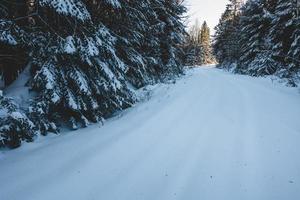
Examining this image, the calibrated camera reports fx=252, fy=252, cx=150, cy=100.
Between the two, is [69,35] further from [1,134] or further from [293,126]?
[293,126]

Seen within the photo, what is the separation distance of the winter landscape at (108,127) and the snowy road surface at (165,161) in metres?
0.02

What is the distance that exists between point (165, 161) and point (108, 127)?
2611mm

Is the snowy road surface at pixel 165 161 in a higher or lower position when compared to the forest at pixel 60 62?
lower

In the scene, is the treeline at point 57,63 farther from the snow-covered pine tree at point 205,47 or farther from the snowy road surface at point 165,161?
the snow-covered pine tree at point 205,47

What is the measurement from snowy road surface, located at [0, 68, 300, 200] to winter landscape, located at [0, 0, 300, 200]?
0.07ft

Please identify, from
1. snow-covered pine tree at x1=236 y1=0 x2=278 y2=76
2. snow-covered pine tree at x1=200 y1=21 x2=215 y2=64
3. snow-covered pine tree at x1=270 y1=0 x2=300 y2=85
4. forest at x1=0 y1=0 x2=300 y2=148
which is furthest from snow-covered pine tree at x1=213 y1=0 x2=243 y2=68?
forest at x1=0 y1=0 x2=300 y2=148

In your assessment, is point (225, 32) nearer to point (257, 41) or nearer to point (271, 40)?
point (257, 41)

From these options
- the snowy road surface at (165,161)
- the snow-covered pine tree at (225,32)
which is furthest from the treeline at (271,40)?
the snowy road surface at (165,161)

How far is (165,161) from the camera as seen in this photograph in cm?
487

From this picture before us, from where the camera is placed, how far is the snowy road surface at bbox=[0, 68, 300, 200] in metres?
3.92

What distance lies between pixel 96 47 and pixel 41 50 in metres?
1.37

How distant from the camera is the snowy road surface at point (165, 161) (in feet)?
12.9

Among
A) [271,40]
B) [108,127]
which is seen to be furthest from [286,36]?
[108,127]

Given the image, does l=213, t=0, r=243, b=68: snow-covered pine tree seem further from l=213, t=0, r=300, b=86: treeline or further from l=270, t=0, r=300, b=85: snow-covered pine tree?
l=270, t=0, r=300, b=85: snow-covered pine tree
